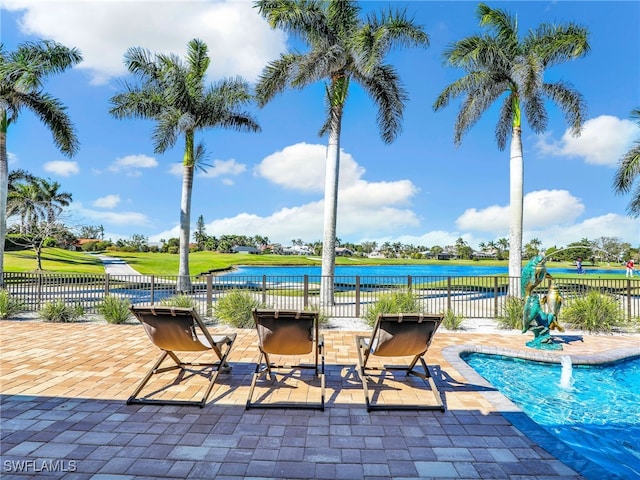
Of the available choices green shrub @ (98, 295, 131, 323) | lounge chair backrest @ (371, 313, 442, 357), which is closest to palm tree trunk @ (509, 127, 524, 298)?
lounge chair backrest @ (371, 313, 442, 357)

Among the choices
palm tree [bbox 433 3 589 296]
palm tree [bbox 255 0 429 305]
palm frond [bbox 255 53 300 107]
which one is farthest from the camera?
palm tree [bbox 433 3 589 296]

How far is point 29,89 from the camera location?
1185 centimetres

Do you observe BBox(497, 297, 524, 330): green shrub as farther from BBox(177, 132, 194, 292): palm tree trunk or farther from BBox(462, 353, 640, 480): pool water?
BBox(177, 132, 194, 292): palm tree trunk

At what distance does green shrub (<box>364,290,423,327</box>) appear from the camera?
828 centimetres

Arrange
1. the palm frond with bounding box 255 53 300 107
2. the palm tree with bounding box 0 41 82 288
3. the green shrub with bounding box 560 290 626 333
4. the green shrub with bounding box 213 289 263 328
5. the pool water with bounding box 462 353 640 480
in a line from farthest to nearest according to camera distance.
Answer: the palm frond with bounding box 255 53 300 107
the palm tree with bounding box 0 41 82 288
the green shrub with bounding box 213 289 263 328
the green shrub with bounding box 560 290 626 333
the pool water with bounding box 462 353 640 480

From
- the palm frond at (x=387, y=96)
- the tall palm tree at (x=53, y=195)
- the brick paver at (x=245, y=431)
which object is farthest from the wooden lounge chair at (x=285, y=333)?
the tall palm tree at (x=53, y=195)

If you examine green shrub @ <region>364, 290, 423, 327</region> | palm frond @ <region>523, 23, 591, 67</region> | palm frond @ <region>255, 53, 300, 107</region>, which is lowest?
green shrub @ <region>364, 290, 423, 327</region>

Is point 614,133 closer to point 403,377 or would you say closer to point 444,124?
point 444,124

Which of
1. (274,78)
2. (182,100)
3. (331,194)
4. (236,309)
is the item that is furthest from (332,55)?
(236,309)

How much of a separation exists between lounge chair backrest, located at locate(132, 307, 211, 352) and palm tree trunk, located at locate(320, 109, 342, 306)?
28.6 feet

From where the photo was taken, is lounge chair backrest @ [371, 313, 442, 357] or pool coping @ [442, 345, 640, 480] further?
lounge chair backrest @ [371, 313, 442, 357]

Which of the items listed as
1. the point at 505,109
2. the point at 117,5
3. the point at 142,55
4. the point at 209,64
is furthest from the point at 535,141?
the point at 142,55

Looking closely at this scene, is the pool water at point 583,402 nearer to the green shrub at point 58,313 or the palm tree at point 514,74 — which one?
the palm tree at point 514,74

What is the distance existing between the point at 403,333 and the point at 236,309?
5381 millimetres
